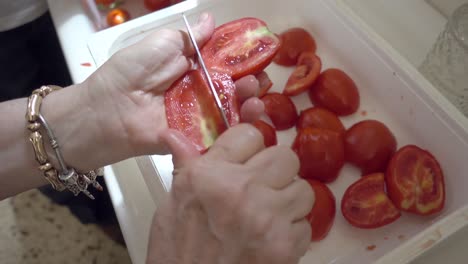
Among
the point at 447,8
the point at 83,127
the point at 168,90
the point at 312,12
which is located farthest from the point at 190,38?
the point at 447,8

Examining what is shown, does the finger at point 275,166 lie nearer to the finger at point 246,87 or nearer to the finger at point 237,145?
the finger at point 237,145

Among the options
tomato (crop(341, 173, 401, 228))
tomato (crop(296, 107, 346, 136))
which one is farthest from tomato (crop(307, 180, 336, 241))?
tomato (crop(296, 107, 346, 136))

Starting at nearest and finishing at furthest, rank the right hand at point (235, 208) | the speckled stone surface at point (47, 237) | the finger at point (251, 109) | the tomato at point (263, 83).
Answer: the right hand at point (235, 208) < the finger at point (251, 109) < the tomato at point (263, 83) < the speckled stone surface at point (47, 237)

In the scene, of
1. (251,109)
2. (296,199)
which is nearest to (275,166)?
(296,199)

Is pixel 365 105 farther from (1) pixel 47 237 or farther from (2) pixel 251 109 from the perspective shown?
(1) pixel 47 237

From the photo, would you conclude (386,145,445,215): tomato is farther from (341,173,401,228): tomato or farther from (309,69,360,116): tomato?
(309,69,360,116): tomato

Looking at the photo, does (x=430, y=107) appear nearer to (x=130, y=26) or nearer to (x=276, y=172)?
(x=276, y=172)

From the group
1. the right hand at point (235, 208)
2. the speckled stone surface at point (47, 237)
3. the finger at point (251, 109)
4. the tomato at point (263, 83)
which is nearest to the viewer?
the right hand at point (235, 208)

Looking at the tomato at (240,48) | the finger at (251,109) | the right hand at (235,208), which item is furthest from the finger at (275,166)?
the tomato at (240,48)
